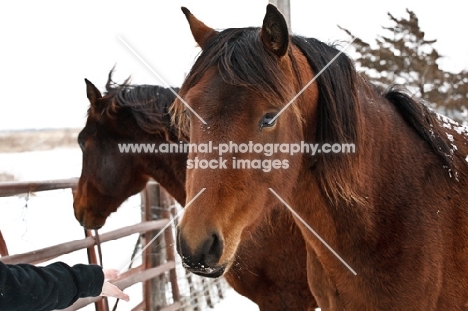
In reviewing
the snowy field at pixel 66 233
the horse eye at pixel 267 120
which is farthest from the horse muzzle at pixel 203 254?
the snowy field at pixel 66 233

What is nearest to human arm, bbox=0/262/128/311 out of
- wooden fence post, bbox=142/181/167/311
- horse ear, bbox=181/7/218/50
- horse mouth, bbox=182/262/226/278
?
horse mouth, bbox=182/262/226/278

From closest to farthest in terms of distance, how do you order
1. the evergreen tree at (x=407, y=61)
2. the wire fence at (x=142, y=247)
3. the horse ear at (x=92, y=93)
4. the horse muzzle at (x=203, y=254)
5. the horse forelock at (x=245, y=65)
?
the horse muzzle at (x=203, y=254) < the horse forelock at (x=245, y=65) < the horse ear at (x=92, y=93) < the wire fence at (x=142, y=247) < the evergreen tree at (x=407, y=61)

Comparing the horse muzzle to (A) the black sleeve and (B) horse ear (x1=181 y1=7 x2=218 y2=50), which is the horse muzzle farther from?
(B) horse ear (x1=181 y1=7 x2=218 y2=50)

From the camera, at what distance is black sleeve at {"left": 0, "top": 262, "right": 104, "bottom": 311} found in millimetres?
1938

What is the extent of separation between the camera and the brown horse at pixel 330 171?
6.66 ft

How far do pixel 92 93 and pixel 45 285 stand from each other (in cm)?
278

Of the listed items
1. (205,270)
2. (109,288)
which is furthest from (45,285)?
(205,270)

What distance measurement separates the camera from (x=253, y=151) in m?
2.06

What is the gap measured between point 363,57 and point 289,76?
700cm

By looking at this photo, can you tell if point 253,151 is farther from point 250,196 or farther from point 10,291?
point 10,291

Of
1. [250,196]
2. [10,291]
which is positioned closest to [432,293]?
[250,196]

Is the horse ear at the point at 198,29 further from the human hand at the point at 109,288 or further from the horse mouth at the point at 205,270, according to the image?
the human hand at the point at 109,288

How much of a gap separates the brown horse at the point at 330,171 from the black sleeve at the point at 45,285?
2.37ft

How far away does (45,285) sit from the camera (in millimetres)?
2088
